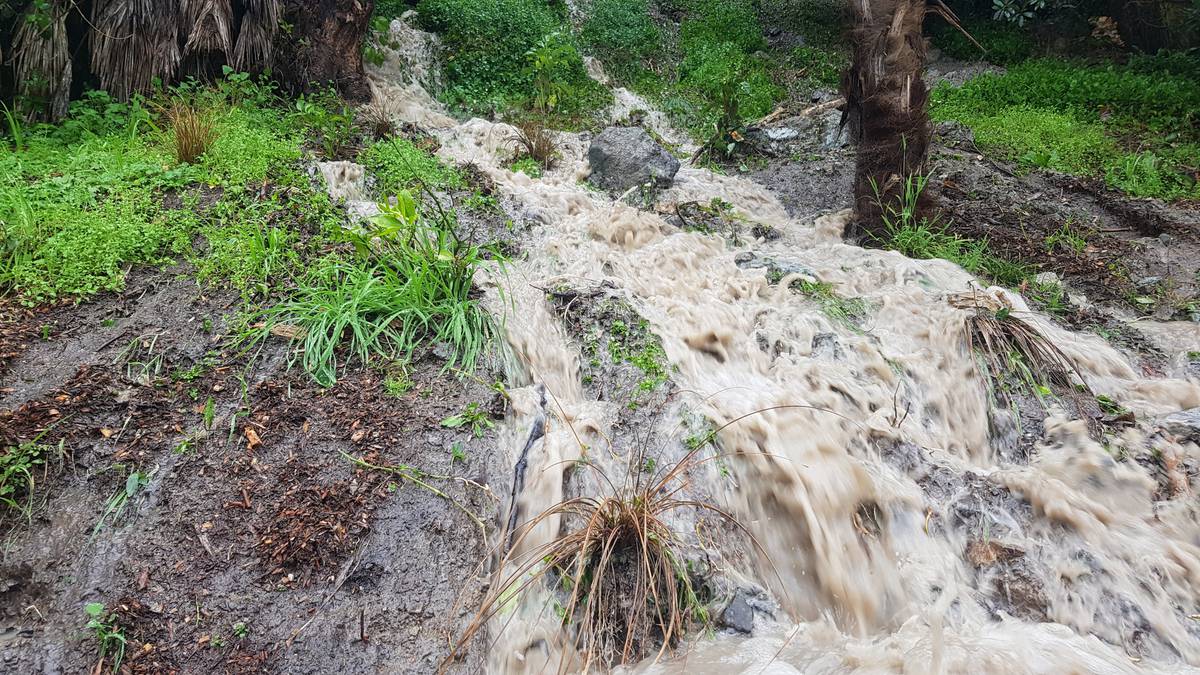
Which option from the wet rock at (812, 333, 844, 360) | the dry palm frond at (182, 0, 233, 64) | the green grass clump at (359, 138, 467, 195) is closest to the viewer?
the wet rock at (812, 333, 844, 360)

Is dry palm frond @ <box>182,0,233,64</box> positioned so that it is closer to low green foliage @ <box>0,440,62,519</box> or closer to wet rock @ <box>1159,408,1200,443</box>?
low green foliage @ <box>0,440,62,519</box>

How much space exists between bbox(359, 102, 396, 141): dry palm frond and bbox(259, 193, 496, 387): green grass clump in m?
2.71

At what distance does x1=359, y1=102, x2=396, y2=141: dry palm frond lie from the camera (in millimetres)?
6406

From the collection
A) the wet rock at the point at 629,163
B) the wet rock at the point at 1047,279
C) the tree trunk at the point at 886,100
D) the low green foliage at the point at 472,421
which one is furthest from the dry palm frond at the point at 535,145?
the wet rock at the point at 1047,279

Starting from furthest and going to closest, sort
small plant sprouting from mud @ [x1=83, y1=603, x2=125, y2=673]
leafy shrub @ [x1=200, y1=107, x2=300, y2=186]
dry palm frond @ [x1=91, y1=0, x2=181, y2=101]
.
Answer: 1. dry palm frond @ [x1=91, y1=0, x2=181, y2=101]
2. leafy shrub @ [x1=200, y1=107, x2=300, y2=186]
3. small plant sprouting from mud @ [x1=83, y1=603, x2=125, y2=673]

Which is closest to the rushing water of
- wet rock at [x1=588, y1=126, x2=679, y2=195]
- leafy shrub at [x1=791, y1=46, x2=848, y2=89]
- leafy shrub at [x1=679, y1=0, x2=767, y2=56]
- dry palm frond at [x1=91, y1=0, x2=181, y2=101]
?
wet rock at [x1=588, y1=126, x2=679, y2=195]

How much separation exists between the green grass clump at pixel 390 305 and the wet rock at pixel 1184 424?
13.5 feet

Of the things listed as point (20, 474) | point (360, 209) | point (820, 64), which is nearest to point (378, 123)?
point (360, 209)

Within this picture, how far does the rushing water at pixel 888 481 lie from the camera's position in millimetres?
2637

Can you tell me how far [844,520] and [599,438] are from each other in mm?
1395

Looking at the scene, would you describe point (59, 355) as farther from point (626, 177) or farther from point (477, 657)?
point (626, 177)

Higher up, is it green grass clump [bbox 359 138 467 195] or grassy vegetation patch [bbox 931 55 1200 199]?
grassy vegetation patch [bbox 931 55 1200 199]

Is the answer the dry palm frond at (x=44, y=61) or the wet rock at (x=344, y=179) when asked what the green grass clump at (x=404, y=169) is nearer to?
the wet rock at (x=344, y=179)

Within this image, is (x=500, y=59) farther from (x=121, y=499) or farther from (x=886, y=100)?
(x=121, y=499)
